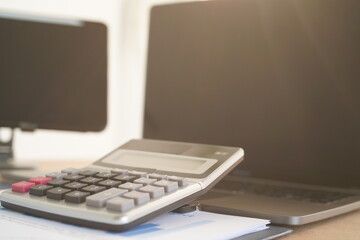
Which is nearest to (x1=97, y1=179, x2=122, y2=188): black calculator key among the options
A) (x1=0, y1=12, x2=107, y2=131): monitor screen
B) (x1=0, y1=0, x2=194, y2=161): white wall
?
(x1=0, y1=12, x2=107, y2=131): monitor screen

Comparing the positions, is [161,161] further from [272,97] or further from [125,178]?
[272,97]

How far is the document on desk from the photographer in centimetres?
40

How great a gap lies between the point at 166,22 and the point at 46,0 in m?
1.31

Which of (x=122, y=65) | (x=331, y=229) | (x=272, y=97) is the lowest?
(x=331, y=229)

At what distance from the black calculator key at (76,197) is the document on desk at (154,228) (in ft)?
0.08

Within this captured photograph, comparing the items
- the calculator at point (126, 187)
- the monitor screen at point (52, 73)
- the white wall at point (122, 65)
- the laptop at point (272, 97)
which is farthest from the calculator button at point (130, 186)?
the white wall at point (122, 65)

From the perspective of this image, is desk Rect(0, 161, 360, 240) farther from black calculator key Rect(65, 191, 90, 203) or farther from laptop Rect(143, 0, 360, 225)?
black calculator key Rect(65, 191, 90, 203)

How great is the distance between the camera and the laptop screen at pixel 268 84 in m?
0.63

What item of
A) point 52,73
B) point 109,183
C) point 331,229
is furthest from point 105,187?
point 52,73

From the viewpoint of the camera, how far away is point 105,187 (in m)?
0.46

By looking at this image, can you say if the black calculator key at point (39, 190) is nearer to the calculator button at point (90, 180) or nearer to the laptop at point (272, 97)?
the calculator button at point (90, 180)

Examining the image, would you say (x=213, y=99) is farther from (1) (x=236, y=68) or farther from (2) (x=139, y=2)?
(2) (x=139, y=2)

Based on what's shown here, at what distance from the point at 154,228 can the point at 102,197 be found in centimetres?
6

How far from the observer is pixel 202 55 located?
0.77 metres
